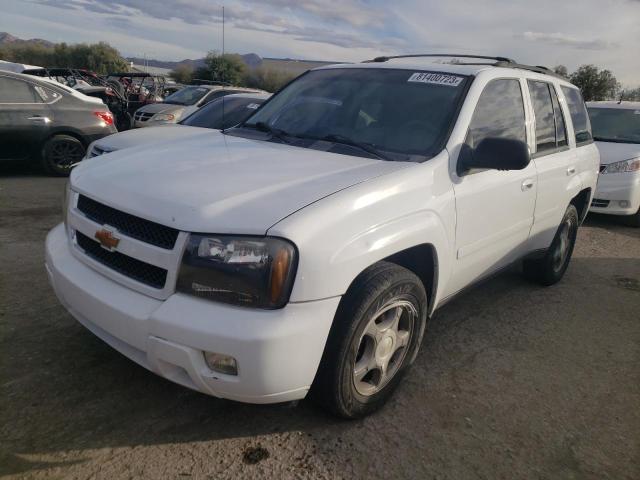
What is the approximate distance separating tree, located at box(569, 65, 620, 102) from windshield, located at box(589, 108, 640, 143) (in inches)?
712

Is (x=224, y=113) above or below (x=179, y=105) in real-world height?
above

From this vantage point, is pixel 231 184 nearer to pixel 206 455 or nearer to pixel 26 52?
pixel 206 455

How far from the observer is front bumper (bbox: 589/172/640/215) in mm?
7719

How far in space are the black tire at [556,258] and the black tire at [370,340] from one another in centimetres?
240

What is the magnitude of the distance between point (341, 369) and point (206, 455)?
0.71 meters

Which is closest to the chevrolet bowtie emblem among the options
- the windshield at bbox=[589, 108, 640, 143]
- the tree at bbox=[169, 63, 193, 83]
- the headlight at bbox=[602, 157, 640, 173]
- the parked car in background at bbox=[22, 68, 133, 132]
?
the headlight at bbox=[602, 157, 640, 173]

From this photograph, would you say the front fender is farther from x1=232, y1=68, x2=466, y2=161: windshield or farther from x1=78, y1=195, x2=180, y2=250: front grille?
x1=78, y1=195, x2=180, y2=250: front grille

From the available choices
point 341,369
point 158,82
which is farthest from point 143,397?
point 158,82

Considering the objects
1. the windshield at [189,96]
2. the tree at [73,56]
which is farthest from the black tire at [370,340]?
the tree at [73,56]

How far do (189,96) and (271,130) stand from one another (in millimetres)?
9483

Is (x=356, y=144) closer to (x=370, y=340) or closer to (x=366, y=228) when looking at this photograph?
(x=366, y=228)

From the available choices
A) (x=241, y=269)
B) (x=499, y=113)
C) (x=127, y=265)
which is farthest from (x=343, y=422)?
(x=499, y=113)

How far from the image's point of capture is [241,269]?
2117 millimetres

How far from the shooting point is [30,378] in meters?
2.81
